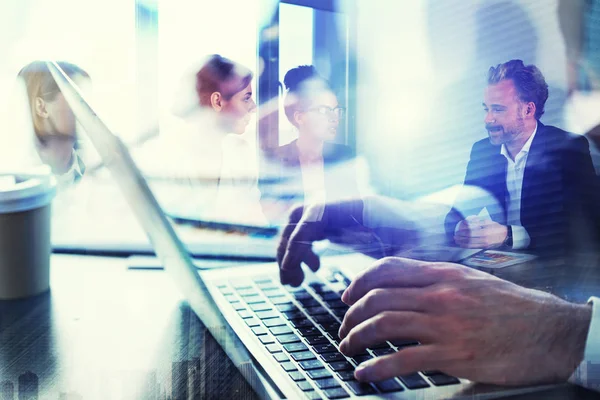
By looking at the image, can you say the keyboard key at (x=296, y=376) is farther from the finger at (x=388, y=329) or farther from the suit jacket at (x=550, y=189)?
the suit jacket at (x=550, y=189)

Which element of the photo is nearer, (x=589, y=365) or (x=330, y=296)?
(x=589, y=365)

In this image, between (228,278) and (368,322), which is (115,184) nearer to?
(228,278)

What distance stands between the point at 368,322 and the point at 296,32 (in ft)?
0.77

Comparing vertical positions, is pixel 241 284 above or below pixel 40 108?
below

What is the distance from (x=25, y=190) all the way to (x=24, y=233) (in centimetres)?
4

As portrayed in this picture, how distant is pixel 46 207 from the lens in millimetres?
503

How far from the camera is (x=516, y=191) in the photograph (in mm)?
429

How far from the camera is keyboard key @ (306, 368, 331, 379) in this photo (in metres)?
0.36

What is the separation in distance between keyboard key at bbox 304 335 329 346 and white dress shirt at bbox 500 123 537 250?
0.17m

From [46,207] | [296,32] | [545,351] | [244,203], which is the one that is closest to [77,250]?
[46,207]

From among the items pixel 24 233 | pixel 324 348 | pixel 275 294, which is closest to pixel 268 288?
pixel 275 294

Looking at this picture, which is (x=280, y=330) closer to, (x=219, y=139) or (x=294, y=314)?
(x=294, y=314)

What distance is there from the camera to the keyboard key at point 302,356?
0.38 metres

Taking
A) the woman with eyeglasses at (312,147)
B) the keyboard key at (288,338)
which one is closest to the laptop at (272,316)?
the keyboard key at (288,338)
